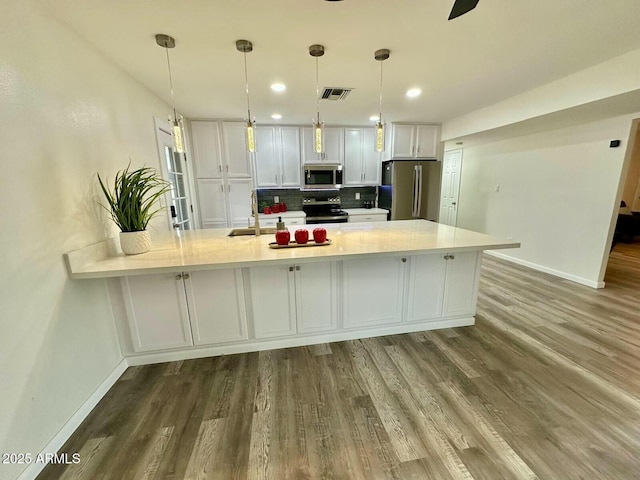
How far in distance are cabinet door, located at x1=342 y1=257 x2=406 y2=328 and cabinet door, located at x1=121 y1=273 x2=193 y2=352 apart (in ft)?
4.24

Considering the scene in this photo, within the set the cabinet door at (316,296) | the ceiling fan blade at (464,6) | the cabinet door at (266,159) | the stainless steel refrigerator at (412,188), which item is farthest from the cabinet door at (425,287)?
the cabinet door at (266,159)

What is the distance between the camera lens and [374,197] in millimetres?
5199

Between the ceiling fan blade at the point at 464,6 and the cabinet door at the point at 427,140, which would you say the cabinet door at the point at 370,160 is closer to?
the cabinet door at the point at 427,140

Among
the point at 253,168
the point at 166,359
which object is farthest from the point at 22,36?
the point at 253,168

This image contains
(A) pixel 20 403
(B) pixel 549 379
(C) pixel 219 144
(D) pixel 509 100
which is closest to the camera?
(A) pixel 20 403

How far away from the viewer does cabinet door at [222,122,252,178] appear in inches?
164

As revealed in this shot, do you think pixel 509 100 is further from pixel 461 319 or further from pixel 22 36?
pixel 22 36

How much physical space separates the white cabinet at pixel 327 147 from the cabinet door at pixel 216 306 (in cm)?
306

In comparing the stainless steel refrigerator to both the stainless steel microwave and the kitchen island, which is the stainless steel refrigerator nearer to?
the stainless steel microwave

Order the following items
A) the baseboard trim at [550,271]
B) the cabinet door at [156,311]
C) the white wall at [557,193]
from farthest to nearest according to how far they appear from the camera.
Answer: the baseboard trim at [550,271]
the white wall at [557,193]
the cabinet door at [156,311]

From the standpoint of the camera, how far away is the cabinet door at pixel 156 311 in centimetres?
191

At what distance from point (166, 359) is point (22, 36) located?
2.13 m

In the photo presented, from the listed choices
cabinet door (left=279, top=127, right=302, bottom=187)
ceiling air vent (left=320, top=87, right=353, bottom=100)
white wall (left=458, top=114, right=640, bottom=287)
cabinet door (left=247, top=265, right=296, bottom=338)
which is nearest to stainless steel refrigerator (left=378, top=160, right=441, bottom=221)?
white wall (left=458, top=114, right=640, bottom=287)

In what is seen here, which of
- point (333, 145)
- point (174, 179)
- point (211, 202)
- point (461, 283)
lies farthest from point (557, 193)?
point (174, 179)
